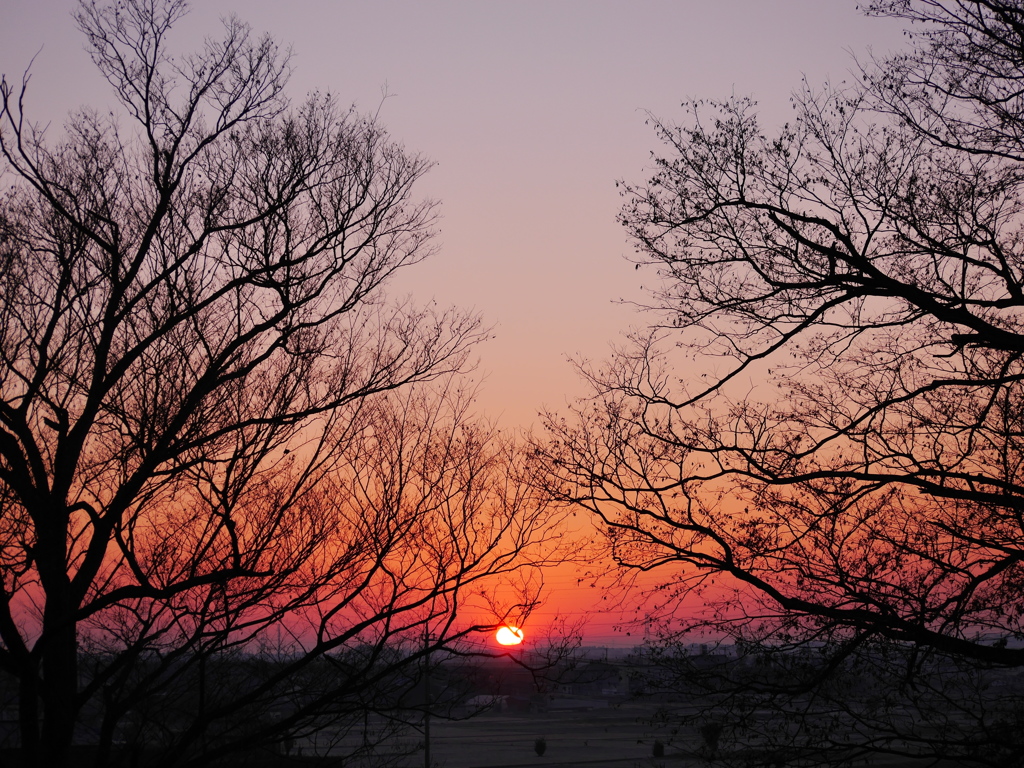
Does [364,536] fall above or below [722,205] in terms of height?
below

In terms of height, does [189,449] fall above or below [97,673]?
above

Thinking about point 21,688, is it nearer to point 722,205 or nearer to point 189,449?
point 189,449

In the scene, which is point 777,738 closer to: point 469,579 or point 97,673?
point 469,579

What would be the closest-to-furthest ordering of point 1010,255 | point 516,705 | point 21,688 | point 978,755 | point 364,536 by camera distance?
point 21,688 < point 978,755 < point 1010,255 < point 364,536 < point 516,705

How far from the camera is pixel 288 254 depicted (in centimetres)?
780

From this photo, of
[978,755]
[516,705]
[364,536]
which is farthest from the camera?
[516,705]

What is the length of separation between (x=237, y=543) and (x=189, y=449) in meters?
0.83

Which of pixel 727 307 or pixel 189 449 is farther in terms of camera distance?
pixel 727 307

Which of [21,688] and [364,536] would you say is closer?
[21,688]

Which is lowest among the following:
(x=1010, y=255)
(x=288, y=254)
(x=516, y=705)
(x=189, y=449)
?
(x=516, y=705)

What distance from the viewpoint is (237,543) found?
21.2 ft

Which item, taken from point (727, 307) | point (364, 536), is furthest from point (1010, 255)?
point (364, 536)

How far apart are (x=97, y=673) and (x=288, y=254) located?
3703 millimetres

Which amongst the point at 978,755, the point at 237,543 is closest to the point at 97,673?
the point at 237,543
